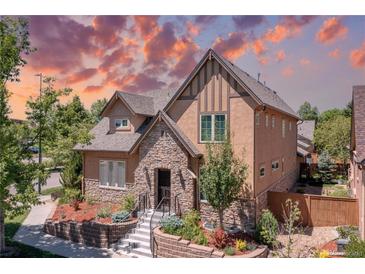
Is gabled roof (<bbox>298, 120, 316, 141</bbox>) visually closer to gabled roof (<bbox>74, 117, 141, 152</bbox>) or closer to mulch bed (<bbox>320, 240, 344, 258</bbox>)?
gabled roof (<bbox>74, 117, 141, 152</bbox>)

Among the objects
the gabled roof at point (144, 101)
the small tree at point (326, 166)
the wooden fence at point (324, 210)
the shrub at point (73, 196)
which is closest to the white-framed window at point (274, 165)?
the wooden fence at point (324, 210)

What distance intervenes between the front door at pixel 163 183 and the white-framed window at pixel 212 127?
259cm

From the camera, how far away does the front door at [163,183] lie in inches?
605

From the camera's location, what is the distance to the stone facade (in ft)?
47.7

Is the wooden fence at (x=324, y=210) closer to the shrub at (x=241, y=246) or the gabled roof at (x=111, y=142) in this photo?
the shrub at (x=241, y=246)

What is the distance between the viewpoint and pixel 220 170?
1215cm

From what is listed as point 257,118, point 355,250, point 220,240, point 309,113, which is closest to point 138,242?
point 220,240

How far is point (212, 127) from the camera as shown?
47.9 ft

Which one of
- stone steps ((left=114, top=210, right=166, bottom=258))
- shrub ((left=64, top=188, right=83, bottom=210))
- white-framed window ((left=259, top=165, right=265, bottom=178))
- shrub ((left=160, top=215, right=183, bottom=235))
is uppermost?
white-framed window ((left=259, top=165, right=265, bottom=178))

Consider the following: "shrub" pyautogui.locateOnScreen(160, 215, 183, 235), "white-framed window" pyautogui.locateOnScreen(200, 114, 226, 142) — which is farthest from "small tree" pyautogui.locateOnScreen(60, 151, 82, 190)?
"white-framed window" pyautogui.locateOnScreen(200, 114, 226, 142)

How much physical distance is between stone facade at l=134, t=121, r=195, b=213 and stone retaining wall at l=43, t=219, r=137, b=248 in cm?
226

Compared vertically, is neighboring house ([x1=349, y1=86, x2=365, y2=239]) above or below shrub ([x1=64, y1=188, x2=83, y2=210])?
above

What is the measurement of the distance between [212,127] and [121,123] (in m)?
6.41
